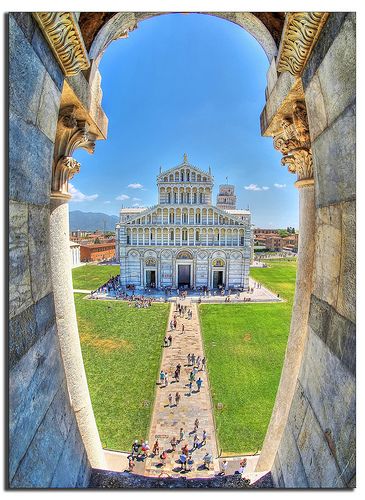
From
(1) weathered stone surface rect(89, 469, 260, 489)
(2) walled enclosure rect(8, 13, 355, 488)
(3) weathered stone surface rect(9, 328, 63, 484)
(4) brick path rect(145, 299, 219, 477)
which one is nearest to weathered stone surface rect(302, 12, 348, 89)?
(2) walled enclosure rect(8, 13, 355, 488)

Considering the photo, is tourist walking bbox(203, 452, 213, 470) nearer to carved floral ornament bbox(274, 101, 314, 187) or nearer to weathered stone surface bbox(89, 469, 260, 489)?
weathered stone surface bbox(89, 469, 260, 489)

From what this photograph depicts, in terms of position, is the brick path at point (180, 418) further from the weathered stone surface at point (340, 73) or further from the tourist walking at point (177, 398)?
the weathered stone surface at point (340, 73)

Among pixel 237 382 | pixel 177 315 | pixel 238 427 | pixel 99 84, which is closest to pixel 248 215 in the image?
pixel 177 315

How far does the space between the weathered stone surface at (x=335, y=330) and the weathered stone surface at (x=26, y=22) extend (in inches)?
112

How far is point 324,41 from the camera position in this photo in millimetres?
2121

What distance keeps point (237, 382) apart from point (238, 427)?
2991mm

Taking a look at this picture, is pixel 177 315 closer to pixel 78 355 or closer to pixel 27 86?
pixel 78 355

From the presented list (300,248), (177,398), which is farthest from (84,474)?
(177,398)

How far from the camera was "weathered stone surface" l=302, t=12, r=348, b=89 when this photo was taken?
1988mm

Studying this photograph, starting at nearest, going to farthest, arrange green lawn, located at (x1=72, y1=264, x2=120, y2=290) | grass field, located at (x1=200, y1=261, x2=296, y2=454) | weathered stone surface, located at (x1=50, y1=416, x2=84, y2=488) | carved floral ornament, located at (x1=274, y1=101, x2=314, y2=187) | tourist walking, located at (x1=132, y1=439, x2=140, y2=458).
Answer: weathered stone surface, located at (x1=50, y1=416, x2=84, y2=488), carved floral ornament, located at (x1=274, y1=101, x2=314, y2=187), tourist walking, located at (x1=132, y1=439, x2=140, y2=458), grass field, located at (x1=200, y1=261, x2=296, y2=454), green lawn, located at (x1=72, y1=264, x2=120, y2=290)

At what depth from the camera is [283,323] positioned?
69.0ft

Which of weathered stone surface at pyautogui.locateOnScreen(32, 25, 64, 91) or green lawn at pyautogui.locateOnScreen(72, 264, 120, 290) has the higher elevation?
weathered stone surface at pyautogui.locateOnScreen(32, 25, 64, 91)

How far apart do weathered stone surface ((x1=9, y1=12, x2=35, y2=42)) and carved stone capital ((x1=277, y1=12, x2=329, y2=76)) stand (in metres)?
1.86

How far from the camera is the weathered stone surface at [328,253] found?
85.4 inches
